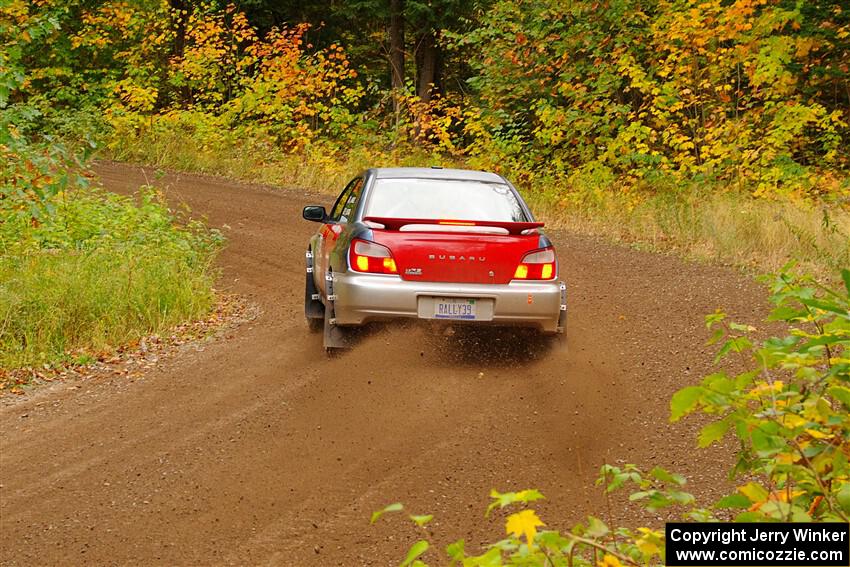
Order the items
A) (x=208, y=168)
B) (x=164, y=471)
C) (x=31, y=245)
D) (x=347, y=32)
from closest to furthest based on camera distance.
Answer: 1. (x=164, y=471)
2. (x=31, y=245)
3. (x=208, y=168)
4. (x=347, y=32)

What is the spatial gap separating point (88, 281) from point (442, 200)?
171 inches

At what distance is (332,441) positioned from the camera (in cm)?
663

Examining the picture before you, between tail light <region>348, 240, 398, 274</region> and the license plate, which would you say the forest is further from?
tail light <region>348, 240, 398, 274</region>

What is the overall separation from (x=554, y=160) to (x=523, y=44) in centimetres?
320

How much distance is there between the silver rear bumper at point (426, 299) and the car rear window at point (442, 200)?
858mm

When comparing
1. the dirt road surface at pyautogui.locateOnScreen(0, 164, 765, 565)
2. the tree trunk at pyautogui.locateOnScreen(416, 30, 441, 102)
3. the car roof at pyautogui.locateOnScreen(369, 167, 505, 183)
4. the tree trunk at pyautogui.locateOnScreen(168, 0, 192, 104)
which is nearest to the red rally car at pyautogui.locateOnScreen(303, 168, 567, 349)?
the dirt road surface at pyautogui.locateOnScreen(0, 164, 765, 565)

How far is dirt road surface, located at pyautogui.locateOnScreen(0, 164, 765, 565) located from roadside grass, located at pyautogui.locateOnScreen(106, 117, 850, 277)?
10.7 ft

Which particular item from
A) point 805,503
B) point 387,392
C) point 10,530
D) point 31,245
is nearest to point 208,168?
point 31,245

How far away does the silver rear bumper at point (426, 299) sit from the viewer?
26.0 feet

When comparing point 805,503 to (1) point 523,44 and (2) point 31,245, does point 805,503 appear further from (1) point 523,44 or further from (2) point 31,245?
(1) point 523,44

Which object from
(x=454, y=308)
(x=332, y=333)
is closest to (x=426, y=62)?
(x=332, y=333)

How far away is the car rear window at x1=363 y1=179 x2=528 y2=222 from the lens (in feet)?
28.3

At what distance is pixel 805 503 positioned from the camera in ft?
9.73

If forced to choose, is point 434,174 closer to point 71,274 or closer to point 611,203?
point 71,274
